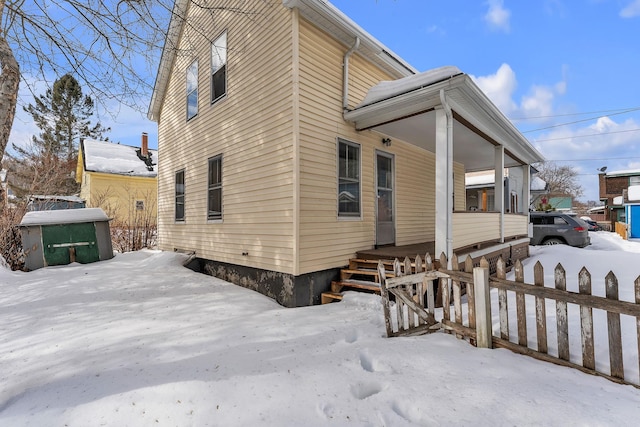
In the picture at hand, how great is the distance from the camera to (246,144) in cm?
638

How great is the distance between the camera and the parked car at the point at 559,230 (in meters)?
12.0

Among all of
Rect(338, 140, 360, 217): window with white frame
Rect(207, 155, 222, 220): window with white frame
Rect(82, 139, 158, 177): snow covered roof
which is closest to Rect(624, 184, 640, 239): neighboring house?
Rect(338, 140, 360, 217): window with white frame

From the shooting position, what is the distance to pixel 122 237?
35.2 feet

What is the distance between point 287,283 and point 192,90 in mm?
6728

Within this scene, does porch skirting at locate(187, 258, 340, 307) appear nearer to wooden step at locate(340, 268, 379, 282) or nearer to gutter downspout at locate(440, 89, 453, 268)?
wooden step at locate(340, 268, 379, 282)

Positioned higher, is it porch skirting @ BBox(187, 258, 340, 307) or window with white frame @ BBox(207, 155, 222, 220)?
window with white frame @ BBox(207, 155, 222, 220)

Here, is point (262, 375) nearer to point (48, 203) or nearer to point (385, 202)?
point (385, 202)

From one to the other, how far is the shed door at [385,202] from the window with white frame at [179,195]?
19.2 ft

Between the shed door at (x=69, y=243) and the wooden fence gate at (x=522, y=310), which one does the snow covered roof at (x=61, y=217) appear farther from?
the wooden fence gate at (x=522, y=310)

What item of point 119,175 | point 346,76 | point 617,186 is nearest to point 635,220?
point 617,186

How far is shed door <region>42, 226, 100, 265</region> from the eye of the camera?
7.40m

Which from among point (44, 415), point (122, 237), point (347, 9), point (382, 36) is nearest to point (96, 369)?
point (44, 415)

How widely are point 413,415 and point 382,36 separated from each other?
8115 millimetres

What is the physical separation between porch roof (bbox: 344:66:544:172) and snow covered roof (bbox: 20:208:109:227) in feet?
23.6
